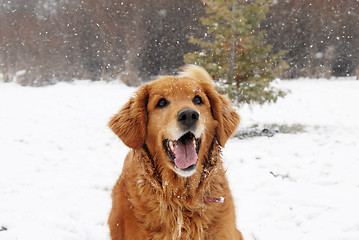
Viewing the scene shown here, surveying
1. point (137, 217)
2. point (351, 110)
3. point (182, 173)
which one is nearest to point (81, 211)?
point (137, 217)

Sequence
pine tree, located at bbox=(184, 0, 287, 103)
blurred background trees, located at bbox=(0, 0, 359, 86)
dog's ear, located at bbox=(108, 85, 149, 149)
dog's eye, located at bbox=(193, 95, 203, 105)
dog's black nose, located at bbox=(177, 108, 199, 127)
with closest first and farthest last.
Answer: dog's black nose, located at bbox=(177, 108, 199, 127)
dog's ear, located at bbox=(108, 85, 149, 149)
dog's eye, located at bbox=(193, 95, 203, 105)
pine tree, located at bbox=(184, 0, 287, 103)
blurred background trees, located at bbox=(0, 0, 359, 86)

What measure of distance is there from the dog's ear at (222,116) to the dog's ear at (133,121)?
0.59m

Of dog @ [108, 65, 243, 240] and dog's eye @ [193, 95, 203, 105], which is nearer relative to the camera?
dog @ [108, 65, 243, 240]

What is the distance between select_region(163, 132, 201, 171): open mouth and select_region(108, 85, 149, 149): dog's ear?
0.24m

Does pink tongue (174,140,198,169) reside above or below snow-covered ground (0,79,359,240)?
above

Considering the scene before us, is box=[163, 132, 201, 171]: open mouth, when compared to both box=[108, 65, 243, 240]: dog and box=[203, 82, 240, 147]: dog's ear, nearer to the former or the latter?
box=[108, 65, 243, 240]: dog

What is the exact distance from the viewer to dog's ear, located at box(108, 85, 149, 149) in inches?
91.0

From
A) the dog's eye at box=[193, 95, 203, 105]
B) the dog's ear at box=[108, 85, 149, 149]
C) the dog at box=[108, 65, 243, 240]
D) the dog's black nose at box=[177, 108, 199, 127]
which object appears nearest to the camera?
the dog's black nose at box=[177, 108, 199, 127]

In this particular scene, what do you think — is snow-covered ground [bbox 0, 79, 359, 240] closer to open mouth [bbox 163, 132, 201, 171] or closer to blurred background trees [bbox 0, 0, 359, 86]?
open mouth [bbox 163, 132, 201, 171]

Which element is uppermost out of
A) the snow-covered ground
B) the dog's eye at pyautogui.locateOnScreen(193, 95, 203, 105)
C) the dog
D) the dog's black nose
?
the dog's eye at pyautogui.locateOnScreen(193, 95, 203, 105)

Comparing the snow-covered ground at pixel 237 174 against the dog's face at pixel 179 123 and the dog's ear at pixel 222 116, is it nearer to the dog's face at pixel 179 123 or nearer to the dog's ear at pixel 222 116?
the dog's ear at pixel 222 116

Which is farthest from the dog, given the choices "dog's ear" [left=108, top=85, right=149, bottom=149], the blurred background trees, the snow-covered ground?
the blurred background trees

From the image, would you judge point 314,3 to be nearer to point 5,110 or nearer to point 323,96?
point 323,96

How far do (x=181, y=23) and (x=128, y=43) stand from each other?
9.38 ft
